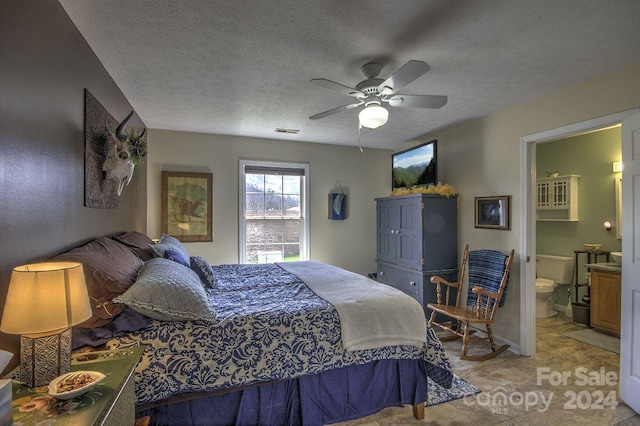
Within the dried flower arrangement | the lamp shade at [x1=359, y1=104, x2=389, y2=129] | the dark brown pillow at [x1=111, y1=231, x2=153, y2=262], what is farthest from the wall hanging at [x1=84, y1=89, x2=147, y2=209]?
the dried flower arrangement

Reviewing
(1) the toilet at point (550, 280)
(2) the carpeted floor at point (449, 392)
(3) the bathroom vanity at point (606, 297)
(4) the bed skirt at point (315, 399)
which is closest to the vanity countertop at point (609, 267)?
(3) the bathroom vanity at point (606, 297)

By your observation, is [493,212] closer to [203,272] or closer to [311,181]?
[311,181]

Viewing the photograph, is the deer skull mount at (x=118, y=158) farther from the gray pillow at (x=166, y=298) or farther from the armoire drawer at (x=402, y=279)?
the armoire drawer at (x=402, y=279)

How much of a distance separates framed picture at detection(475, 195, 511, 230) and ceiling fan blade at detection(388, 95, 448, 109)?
152 cm

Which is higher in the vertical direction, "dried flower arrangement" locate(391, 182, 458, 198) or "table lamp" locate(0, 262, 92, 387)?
"dried flower arrangement" locate(391, 182, 458, 198)

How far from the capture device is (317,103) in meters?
3.03

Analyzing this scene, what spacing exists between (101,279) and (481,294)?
2905 mm

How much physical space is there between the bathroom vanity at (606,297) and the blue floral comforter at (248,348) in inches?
106

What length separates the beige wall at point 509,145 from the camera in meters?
2.42

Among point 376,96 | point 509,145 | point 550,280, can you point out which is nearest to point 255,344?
point 376,96

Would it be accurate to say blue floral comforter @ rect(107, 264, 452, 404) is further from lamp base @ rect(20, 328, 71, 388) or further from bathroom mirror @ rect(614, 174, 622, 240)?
bathroom mirror @ rect(614, 174, 622, 240)

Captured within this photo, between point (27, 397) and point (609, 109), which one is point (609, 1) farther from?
point (27, 397)

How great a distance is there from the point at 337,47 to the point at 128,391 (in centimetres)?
210

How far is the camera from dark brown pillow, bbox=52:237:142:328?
4.81 ft
